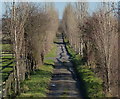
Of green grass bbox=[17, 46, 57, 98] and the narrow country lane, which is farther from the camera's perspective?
the narrow country lane

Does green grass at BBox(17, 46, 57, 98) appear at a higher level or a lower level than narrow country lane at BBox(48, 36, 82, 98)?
higher

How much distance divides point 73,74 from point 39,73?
285 centimetres

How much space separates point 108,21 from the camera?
16.4m

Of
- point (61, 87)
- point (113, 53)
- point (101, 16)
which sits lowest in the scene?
point (61, 87)

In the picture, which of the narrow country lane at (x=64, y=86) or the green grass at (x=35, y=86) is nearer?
the green grass at (x=35, y=86)

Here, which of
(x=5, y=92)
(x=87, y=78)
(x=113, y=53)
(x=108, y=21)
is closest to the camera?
(x=5, y=92)

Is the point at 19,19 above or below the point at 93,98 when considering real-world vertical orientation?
above

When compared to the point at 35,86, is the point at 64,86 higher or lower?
lower

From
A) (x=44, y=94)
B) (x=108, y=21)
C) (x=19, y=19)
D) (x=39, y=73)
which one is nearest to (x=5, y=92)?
(x=44, y=94)

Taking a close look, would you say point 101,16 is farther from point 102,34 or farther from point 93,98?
point 93,98

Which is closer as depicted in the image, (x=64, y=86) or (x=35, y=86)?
(x=35, y=86)

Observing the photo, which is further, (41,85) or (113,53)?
(41,85)

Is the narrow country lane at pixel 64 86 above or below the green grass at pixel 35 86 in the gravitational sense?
below

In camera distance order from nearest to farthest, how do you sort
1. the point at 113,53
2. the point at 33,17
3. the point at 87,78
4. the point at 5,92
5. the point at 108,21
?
the point at 5,92 → the point at 113,53 → the point at 108,21 → the point at 87,78 → the point at 33,17
